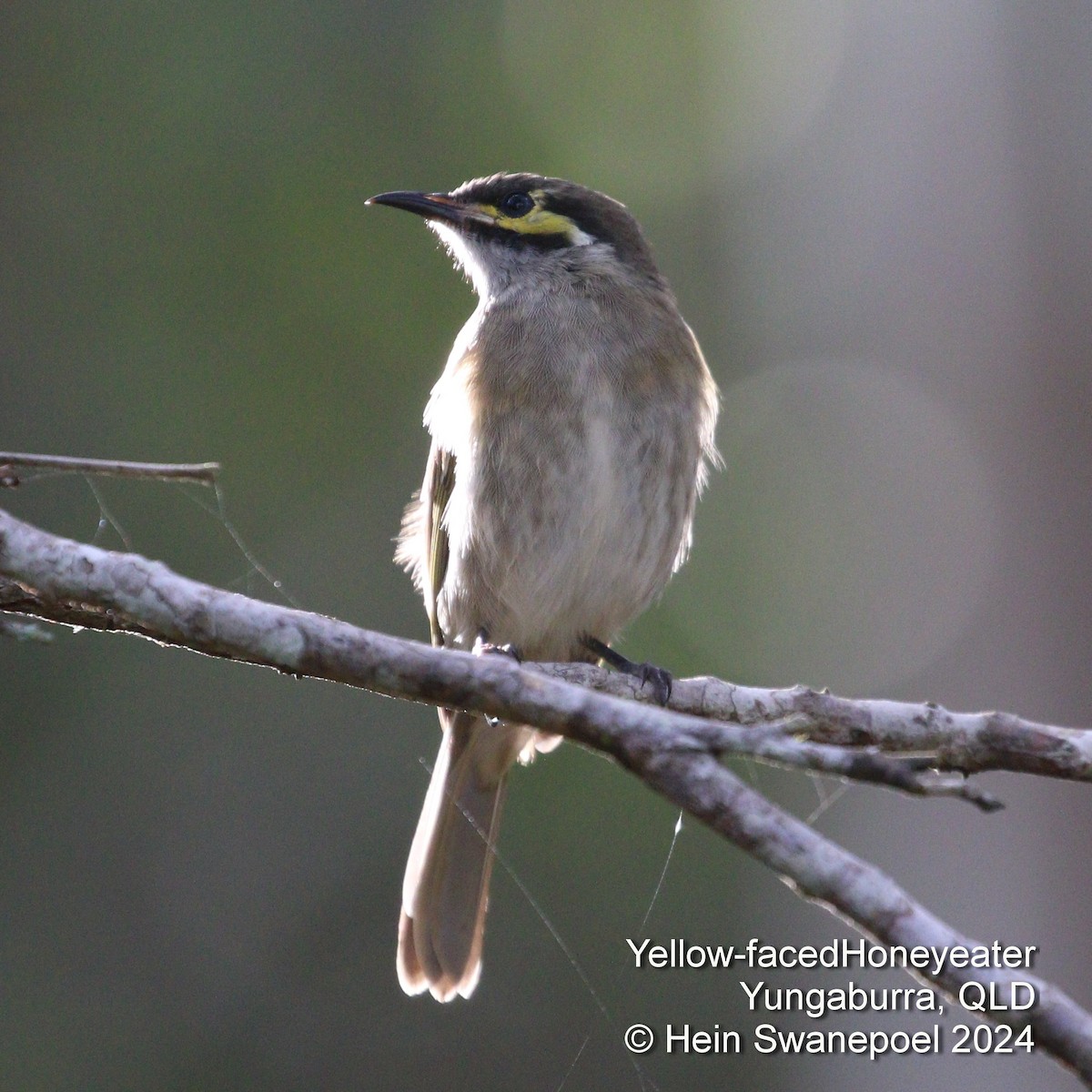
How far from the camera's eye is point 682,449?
4.55 m

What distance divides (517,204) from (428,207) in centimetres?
34

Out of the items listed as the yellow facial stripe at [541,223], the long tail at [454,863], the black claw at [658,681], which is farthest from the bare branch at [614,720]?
the yellow facial stripe at [541,223]

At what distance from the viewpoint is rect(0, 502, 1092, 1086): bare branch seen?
205 cm

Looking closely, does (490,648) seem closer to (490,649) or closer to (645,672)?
(490,649)

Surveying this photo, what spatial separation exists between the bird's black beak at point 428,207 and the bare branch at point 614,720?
9.30ft

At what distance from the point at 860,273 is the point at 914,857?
3.36 metres

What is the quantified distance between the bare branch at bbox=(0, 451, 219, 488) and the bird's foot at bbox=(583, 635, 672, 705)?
156 cm

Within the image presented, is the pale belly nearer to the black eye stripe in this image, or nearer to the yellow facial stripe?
the yellow facial stripe

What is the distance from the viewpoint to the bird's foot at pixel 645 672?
378 centimetres

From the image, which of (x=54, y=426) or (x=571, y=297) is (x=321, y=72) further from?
(x=571, y=297)

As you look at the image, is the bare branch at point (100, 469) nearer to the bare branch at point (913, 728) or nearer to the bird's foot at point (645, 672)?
the bare branch at point (913, 728)

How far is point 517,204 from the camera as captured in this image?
512 cm

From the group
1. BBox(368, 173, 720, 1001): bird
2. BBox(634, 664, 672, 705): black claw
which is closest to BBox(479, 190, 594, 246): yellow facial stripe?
BBox(368, 173, 720, 1001): bird

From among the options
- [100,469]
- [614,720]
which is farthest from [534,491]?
[614,720]
